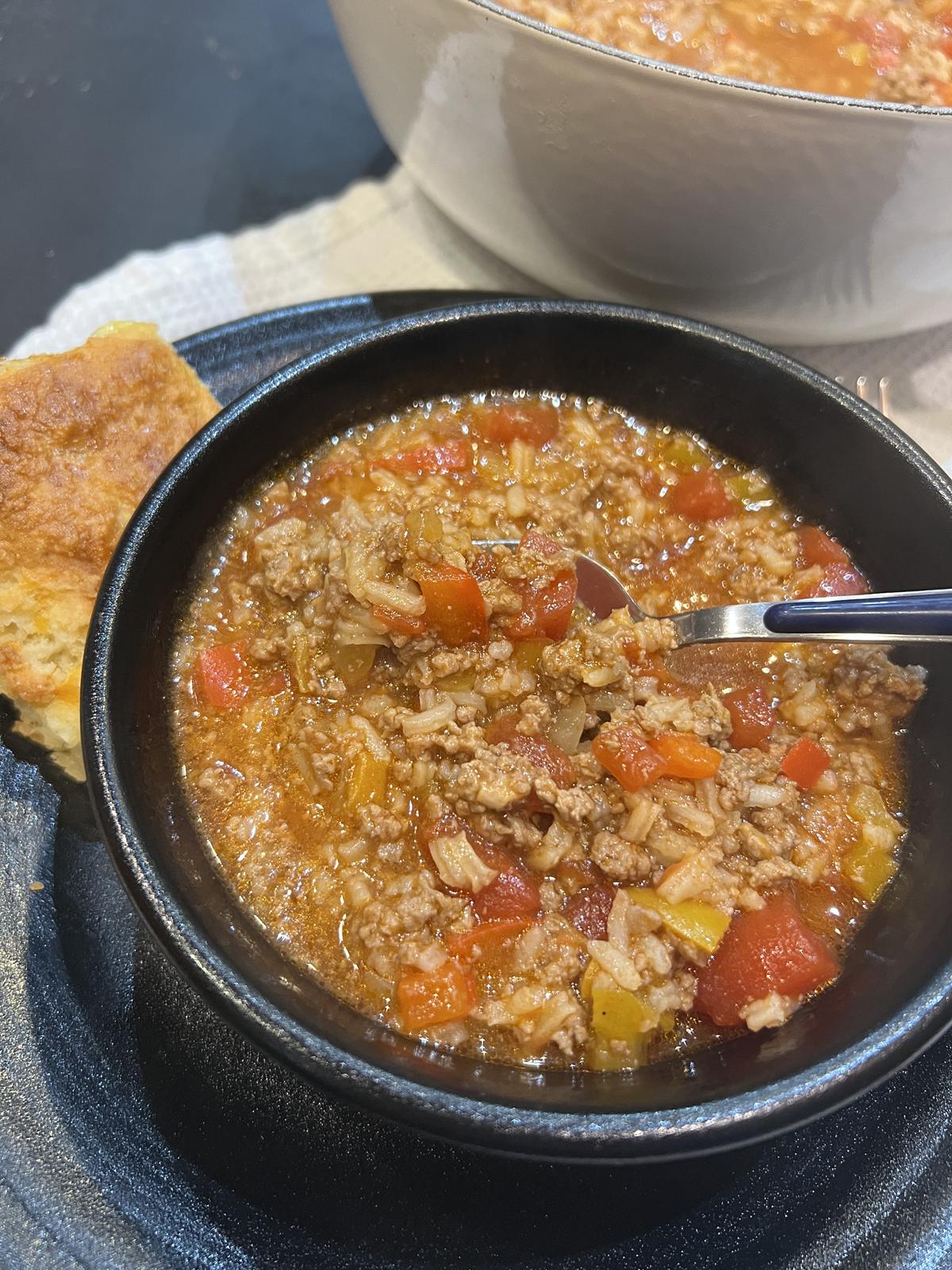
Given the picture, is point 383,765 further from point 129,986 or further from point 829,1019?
point 829,1019

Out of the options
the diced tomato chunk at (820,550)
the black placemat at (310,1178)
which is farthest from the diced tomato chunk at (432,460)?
the black placemat at (310,1178)

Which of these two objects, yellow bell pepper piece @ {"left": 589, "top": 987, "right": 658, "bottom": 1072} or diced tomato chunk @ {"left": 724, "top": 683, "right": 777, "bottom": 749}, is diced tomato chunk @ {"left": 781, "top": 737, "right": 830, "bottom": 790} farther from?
yellow bell pepper piece @ {"left": 589, "top": 987, "right": 658, "bottom": 1072}

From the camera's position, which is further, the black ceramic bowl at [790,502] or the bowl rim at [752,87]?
the bowl rim at [752,87]

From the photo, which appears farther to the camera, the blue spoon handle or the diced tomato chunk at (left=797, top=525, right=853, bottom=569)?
the diced tomato chunk at (left=797, top=525, right=853, bottom=569)

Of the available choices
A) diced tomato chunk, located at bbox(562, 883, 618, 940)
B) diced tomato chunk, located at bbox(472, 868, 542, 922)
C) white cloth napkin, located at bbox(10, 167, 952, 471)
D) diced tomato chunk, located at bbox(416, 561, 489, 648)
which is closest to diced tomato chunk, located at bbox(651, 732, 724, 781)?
diced tomato chunk, located at bbox(562, 883, 618, 940)

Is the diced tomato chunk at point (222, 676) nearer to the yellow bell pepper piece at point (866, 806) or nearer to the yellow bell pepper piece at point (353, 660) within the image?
the yellow bell pepper piece at point (353, 660)

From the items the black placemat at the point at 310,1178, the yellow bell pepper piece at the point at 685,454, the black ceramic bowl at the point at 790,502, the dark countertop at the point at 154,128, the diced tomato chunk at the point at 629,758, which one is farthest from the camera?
the dark countertop at the point at 154,128

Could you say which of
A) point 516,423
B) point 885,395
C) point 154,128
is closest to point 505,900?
point 516,423

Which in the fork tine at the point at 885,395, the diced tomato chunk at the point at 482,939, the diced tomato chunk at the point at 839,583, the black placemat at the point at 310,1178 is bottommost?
the black placemat at the point at 310,1178
